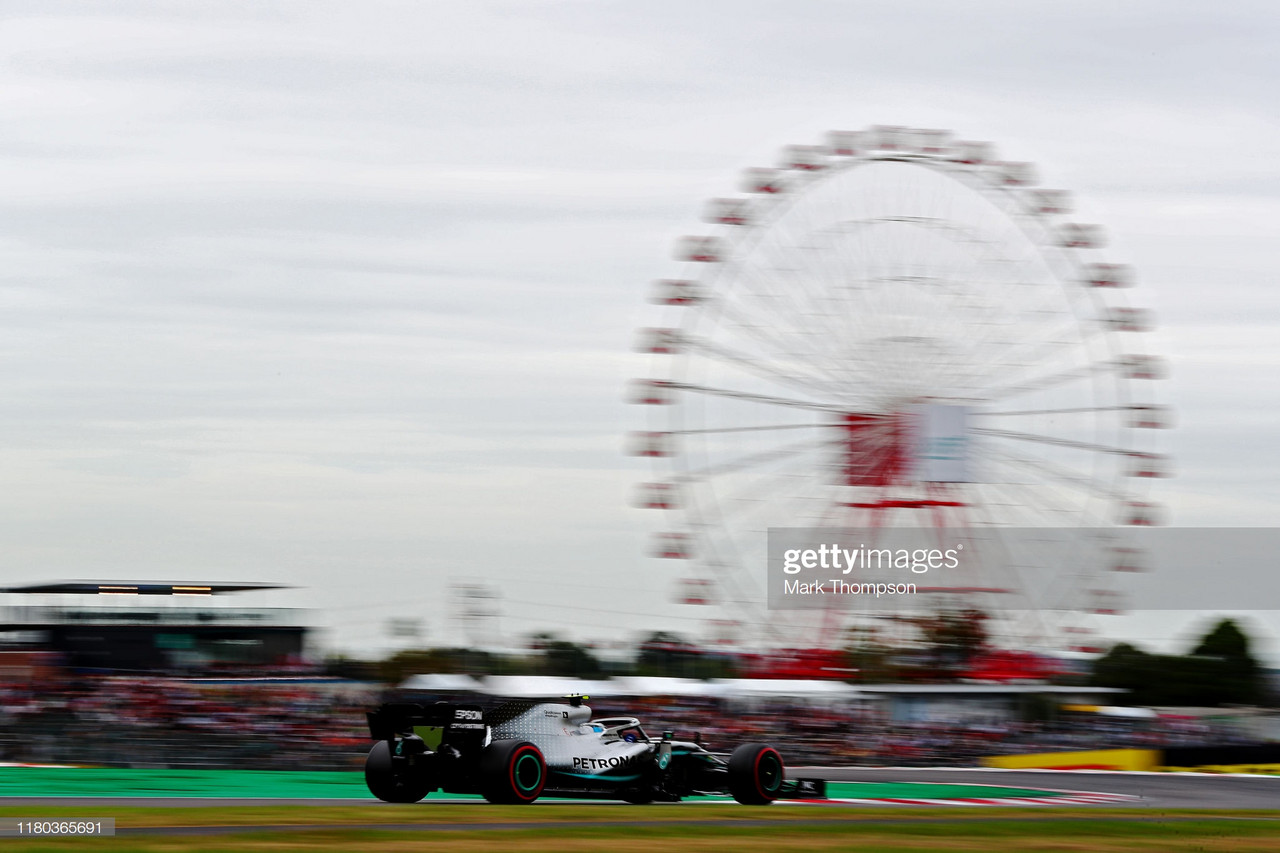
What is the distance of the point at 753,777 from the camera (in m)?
19.4

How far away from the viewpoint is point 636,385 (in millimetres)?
35469

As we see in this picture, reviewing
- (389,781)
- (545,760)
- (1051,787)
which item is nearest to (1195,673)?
(1051,787)

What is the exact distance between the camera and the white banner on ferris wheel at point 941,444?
32469 mm

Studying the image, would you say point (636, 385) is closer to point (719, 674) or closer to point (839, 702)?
point (839, 702)

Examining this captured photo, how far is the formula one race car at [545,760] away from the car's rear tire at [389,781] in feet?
0.04

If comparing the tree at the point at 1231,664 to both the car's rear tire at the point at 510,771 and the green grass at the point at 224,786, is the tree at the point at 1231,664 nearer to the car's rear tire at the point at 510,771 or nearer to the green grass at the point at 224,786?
the green grass at the point at 224,786

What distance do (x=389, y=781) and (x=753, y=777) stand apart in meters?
4.49

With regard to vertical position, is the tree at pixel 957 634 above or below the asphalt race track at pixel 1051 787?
above

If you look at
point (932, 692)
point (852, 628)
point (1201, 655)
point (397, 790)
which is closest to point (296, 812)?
point (397, 790)

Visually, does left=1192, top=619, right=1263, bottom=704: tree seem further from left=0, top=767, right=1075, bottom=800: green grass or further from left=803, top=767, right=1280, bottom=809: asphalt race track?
left=0, top=767, right=1075, bottom=800: green grass

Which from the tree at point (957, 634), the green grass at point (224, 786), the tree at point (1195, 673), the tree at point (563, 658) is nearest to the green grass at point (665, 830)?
the green grass at point (224, 786)

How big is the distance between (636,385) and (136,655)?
1138 inches

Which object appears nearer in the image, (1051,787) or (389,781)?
(389,781)

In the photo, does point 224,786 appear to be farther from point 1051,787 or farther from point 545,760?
point 1051,787
